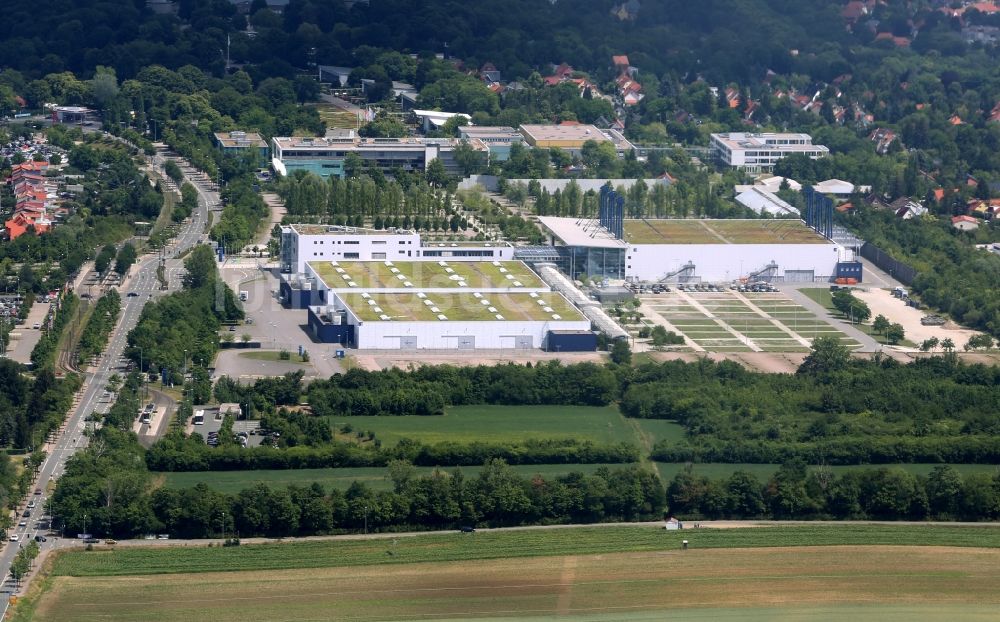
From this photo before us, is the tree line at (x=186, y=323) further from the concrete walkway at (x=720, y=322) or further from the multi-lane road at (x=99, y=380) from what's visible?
the concrete walkway at (x=720, y=322)

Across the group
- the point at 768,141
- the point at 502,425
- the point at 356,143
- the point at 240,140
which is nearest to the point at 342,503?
the point at 502,425

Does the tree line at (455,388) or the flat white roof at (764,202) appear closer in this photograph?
the tree line at (455,388)

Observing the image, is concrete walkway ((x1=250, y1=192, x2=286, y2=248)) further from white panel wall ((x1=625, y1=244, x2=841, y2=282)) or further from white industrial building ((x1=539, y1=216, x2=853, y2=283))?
white panel wall ((x1=625, y1=244, x2=841, y2=282))

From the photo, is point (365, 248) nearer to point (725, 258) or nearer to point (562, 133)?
point (725, 258)

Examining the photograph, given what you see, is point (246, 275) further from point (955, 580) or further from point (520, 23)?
point (520, 23)

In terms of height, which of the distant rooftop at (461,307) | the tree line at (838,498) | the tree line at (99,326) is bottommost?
the tree line at (99,326)

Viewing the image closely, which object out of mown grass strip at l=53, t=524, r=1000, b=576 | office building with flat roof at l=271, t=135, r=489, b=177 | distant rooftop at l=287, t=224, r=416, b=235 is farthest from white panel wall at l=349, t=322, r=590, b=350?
office building with flat roof at l=271, t=135, r=489, b=177

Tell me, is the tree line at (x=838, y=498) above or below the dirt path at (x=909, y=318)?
above

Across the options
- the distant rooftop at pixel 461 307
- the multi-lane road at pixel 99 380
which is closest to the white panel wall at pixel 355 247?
the multi-lane road at pixel 99 380
